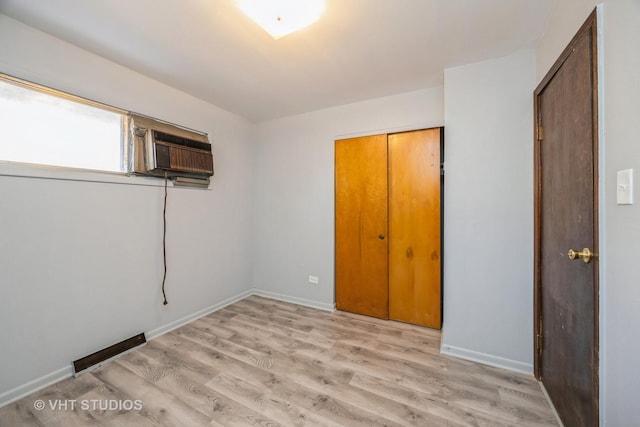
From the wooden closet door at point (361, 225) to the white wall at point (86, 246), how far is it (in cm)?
161

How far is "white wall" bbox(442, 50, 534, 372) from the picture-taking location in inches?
71.2

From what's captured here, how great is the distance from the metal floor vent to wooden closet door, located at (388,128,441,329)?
254 centimetres

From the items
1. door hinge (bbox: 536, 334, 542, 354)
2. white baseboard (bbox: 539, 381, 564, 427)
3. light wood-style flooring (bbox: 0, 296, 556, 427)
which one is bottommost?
light wood-style flooring (bbox: 0, 296, 556, 427)

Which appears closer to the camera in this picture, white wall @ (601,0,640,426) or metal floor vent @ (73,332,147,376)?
white wall @ (601,0,640,426)

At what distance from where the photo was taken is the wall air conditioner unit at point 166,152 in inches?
83.6

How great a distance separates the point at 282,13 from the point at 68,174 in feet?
6.38

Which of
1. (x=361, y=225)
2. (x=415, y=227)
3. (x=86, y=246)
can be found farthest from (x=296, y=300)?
(x=86, y=246)

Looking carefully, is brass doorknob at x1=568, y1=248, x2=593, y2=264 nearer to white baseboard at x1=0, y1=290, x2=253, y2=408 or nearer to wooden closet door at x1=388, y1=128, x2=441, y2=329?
wooden closet door at x1=388, y1=128, x2=441, y2=329

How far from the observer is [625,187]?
2.73ft

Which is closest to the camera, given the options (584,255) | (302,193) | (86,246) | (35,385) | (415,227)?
(584,255)

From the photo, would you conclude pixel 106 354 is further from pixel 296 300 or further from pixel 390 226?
pixel 390 226

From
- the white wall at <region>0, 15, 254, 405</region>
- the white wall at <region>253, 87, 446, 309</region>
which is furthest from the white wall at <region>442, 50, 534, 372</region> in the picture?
the white wall at <region>0, 15, 254, 405</region>

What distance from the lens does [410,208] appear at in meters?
2.52

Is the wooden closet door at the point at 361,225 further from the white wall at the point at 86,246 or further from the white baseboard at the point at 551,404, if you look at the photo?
the white wall at the point at 86,246
